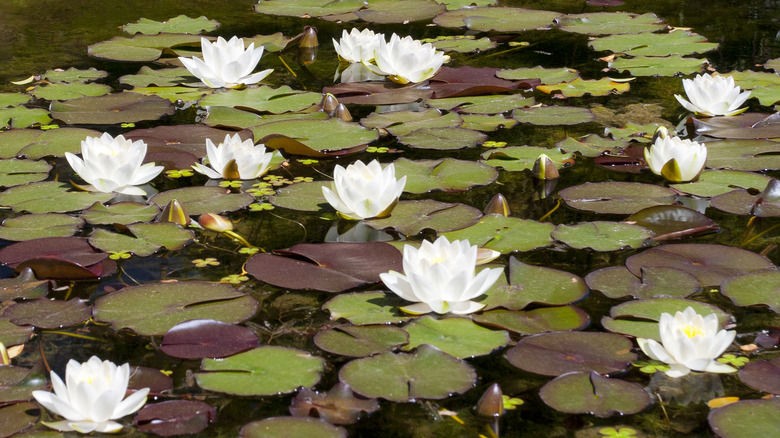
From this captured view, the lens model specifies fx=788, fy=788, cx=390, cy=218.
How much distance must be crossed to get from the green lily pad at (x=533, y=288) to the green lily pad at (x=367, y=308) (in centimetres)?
29

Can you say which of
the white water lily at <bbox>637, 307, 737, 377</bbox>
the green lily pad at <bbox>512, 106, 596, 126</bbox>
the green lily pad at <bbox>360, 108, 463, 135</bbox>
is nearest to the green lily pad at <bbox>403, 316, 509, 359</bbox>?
the white water lily at <bbox>637, 307, 737, 377</bbox>

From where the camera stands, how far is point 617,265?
2768mm

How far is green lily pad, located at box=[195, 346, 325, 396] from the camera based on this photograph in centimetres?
209

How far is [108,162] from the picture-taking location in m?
3.35

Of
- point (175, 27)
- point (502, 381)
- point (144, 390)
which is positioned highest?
point (175, 27)

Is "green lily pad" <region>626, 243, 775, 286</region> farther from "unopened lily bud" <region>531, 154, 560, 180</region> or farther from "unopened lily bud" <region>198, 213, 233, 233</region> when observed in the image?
"unopened lily bud" <region>198, 213, 233, 233</region>

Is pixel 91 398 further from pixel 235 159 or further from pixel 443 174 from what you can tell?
pixel 443 174

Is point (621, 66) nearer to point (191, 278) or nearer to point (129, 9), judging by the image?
point (191, 278)

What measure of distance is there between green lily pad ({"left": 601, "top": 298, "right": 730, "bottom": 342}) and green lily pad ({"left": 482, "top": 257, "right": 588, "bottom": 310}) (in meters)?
0.15

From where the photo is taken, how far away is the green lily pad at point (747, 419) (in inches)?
74.0

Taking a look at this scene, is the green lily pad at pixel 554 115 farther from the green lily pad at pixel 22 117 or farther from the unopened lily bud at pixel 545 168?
the green lily pad at pixel 22 117

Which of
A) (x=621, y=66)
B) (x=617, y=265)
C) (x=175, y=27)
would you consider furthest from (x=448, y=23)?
(x=617, y=265)

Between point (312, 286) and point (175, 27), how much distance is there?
428 centimetres

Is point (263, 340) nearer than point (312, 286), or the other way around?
point (263, 340)
